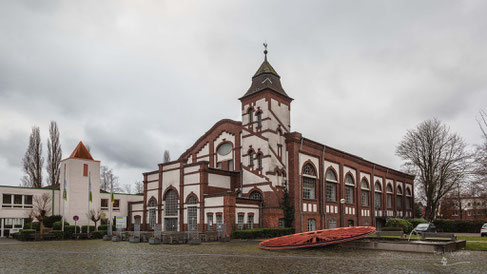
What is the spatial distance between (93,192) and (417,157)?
133ft

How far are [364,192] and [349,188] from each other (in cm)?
452

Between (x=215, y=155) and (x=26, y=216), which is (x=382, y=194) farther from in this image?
(x=26, y=216)

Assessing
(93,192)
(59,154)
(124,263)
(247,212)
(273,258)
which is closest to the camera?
(124,263)

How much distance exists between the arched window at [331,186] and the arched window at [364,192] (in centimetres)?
705

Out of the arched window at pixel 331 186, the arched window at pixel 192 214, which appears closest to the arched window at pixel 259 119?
the arched window at pixel 331 186

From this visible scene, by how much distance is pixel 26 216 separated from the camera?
131 feet

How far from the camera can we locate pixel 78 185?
41.2m

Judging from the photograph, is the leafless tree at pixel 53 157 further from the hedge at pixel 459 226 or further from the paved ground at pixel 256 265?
the hedge at pixel 459 226

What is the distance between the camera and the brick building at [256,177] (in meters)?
34.6

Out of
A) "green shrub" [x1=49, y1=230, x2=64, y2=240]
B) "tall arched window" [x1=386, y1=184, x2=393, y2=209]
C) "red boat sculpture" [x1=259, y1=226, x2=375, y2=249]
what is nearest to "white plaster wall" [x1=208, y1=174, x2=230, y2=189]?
"green shrub" [x1=49, y1=230, x2=64, y2=240]

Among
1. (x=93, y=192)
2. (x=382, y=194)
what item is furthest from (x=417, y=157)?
(x=93, y=192)

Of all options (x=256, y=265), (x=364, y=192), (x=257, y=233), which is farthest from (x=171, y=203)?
(x=256, y=265)

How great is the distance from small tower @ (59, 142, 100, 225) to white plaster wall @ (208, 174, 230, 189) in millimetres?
13012

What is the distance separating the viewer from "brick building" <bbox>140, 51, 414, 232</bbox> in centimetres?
3456
